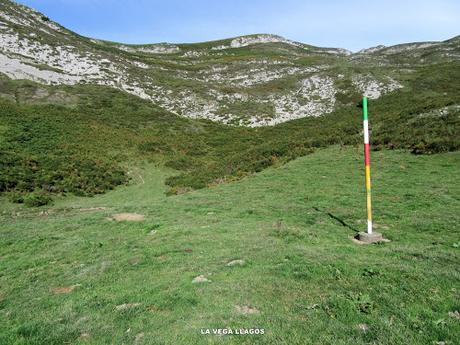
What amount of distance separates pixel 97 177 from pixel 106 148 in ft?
31.0

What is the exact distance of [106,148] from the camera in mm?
38250

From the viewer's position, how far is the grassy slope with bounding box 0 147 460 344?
235 inches

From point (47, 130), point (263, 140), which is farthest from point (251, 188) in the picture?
point (47, 130)

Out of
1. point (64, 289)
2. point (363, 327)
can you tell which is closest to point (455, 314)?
point (363, 327)

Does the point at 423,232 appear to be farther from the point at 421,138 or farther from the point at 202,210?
the point at 421,138

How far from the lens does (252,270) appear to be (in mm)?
8547

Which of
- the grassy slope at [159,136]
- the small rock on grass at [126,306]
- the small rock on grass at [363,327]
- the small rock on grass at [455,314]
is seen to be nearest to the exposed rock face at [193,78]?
the grassy slope at [159,136]

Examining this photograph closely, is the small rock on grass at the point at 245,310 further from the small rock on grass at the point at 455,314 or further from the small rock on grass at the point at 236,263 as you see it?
the small rock on grass at the point at 455,314

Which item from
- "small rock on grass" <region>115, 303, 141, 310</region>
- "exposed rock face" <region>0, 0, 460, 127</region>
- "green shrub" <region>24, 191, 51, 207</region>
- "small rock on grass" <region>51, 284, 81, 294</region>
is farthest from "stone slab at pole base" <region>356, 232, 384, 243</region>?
"exposed rock face" <region>0, 0, 460, 127</region>

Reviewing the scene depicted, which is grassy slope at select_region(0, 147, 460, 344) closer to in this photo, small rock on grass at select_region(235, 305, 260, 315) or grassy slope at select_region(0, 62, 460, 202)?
small rock on grass at select_region(235, 305, 260, 315)

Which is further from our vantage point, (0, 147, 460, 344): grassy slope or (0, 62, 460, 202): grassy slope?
(0, 62, 460, 202): grassy slope

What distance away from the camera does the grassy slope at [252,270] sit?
5.97m

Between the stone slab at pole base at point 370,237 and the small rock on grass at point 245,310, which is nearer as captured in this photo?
the small rock on grass at point 245,310

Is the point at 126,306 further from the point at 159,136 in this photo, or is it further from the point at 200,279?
the point at 159,136
